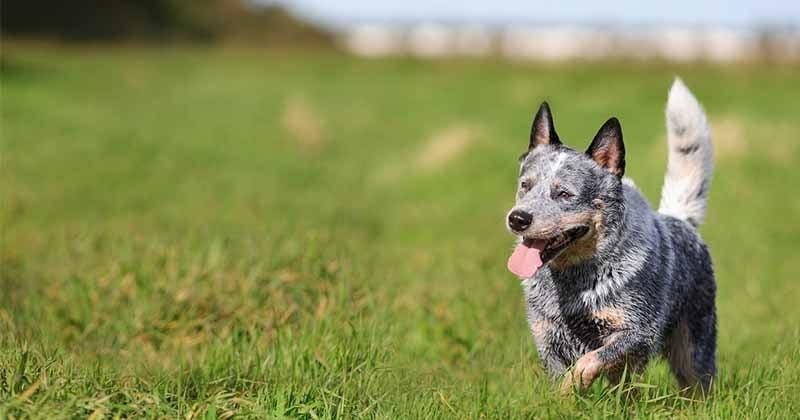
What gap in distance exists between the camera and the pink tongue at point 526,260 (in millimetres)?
4500

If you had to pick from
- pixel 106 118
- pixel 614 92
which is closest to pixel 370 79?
pixel 614 92

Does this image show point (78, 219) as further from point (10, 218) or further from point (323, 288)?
point (323, 288)

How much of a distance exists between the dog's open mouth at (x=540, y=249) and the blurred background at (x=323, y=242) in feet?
1.97

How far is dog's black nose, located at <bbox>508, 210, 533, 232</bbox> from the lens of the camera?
4.46 m

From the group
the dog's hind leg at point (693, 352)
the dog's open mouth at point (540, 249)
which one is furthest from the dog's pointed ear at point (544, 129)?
the dog's hind leg at point (693, 352)

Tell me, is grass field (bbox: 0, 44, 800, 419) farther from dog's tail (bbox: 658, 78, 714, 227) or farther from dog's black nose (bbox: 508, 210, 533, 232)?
dog's tail (bbox: 658, 78, 714, 227)

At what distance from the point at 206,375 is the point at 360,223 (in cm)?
662

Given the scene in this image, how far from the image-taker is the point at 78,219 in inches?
422

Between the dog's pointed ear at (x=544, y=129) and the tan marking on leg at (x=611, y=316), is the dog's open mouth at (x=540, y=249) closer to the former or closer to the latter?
the tan marking on leg at (x=611, y=316)

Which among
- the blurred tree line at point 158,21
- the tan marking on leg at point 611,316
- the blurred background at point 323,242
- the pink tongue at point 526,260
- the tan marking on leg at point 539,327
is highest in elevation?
the pink tongue at point 526,260

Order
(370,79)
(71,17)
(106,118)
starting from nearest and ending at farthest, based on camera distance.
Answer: (106,118) < (370,79) < (71,17)

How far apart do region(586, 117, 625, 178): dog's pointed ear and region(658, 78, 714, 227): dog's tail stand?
978mm

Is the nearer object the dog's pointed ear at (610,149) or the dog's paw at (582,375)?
the dog's paw at (582,375)

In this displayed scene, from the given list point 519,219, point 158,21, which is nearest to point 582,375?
point 519,219
